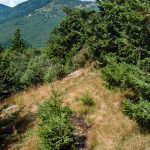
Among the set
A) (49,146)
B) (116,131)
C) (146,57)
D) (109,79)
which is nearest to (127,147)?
(116,131)

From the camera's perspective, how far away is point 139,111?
14805mm

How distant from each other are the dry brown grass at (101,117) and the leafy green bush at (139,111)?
20.1 inches

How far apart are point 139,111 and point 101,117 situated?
344 cm

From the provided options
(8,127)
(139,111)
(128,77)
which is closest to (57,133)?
(139,111)

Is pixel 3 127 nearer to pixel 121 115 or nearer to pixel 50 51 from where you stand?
pixel 121 115

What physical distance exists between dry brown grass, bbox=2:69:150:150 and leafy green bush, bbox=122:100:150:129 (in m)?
0.51

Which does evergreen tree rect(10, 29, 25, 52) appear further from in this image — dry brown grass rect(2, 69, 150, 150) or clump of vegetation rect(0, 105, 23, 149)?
clump of vegetation rect(0, 105, 23, 149)

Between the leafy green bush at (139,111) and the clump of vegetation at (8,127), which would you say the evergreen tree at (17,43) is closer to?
the clump of vegetation at (8,127)

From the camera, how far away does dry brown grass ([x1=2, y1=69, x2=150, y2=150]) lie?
14.9 metres

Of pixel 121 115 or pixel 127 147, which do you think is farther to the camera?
pixel 121 115

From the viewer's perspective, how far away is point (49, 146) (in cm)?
1417

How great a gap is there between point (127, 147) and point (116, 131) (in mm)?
1827

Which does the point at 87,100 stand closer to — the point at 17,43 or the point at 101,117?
the point at 101,117

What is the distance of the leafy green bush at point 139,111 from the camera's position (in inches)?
574
